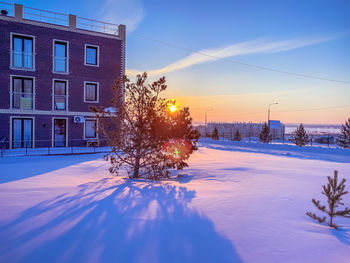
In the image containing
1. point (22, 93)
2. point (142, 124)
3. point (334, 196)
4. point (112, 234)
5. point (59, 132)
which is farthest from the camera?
point (59, 132)

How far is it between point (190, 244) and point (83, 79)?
18.9 meters

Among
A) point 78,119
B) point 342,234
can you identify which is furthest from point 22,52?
point 342,234

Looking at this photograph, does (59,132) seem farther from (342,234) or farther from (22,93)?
(342,234)

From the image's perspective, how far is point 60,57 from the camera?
18.5 m

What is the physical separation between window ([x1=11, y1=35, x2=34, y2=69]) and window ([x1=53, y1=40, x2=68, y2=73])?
167cm

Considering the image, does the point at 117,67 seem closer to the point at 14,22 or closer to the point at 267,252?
the point at 14,22

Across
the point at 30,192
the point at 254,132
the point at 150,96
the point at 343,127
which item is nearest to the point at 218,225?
the point at 30,192

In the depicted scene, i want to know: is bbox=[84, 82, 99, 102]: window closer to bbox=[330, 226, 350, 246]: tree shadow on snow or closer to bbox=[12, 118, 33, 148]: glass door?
bbox=[12, 118, 33, 148]: glass door

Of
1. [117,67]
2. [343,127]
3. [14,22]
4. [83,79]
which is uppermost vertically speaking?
[14,22]

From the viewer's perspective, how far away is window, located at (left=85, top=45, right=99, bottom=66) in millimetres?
19438

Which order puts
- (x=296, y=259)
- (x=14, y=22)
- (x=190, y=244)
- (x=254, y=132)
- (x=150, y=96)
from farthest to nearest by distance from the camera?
(x=254, y=132), (x=14, y=22), (x=150, y=96), (x=190, y=244), (x=296, y=259)

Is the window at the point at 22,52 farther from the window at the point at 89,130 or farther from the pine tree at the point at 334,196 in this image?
the pine tree at the point at 334,196

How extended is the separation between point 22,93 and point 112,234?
18.4 m

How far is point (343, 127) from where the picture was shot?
4022 cm
